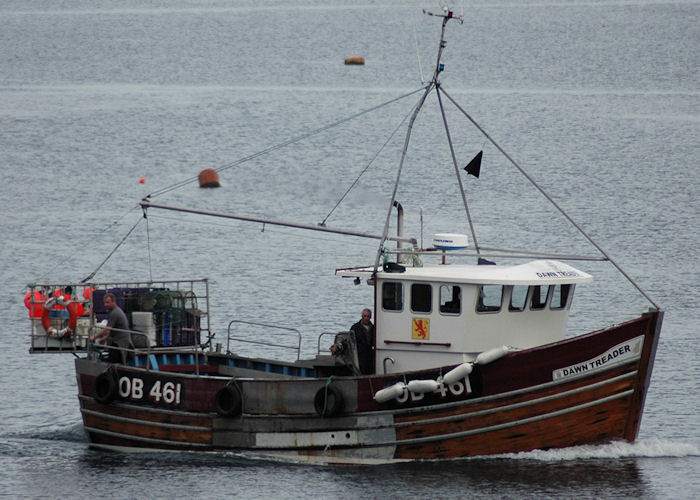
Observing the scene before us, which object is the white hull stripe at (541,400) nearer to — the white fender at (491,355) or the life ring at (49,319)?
the white fender at (491,355)

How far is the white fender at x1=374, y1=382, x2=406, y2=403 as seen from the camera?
2180cm

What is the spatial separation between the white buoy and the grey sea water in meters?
1.91

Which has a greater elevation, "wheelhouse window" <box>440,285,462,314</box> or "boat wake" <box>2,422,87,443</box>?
"wheelhouse window" <box>440,285,462,314</box>

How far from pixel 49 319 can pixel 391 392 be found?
24.5 feet

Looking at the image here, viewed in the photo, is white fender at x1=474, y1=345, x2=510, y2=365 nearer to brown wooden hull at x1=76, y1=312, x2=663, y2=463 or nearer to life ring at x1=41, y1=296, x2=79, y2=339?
brown wooden hull at x1=76, y1=312, x2=663, y2=463

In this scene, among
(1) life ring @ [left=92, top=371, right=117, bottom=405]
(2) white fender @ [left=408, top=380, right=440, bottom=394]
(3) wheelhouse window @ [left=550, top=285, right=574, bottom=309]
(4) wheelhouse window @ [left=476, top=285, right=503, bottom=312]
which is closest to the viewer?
(2) white fender @ [left=408, top=380, right=440, bottom=394]

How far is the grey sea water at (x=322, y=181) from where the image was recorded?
2356 cm

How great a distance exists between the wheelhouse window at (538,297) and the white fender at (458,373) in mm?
1971

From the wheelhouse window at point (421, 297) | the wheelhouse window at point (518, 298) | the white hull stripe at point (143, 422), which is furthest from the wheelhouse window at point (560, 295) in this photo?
the white hull stripe at point (143, 422)

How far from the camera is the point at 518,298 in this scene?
22.6 meters

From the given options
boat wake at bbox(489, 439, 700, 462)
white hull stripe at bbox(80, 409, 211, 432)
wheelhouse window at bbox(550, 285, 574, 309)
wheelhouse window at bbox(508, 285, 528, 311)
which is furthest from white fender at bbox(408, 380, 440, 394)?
white hull stripe at bbox(80, 409, 211, 432)

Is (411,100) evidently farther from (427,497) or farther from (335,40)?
(427,497)

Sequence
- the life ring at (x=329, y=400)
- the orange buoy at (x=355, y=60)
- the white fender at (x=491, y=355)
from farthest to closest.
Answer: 1. the orange buoy at (x=355, y=60)
2. the life ring at (x=329, y=400)
3. the white fender at (x=491, y=355)

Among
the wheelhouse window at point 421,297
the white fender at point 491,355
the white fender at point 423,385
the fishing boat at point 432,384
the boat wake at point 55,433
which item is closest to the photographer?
the white fender at point 491,355
